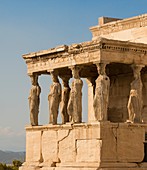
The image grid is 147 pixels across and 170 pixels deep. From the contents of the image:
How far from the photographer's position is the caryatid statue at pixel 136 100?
18.6 metres

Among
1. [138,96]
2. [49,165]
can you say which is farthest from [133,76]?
[49,165]

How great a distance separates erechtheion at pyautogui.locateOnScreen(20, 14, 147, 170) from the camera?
1809 centimetres

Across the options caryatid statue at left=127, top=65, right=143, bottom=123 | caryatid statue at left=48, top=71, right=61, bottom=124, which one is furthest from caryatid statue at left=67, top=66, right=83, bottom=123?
caryatid statue at left=127, top=65, right=143, bottom=123

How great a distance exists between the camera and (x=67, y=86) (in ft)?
68.1

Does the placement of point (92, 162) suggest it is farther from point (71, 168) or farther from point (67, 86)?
point (67, 86)

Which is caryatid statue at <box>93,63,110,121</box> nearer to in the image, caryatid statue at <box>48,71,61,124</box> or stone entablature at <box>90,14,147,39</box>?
caryatid statue at <box>48,71,61,124</box>

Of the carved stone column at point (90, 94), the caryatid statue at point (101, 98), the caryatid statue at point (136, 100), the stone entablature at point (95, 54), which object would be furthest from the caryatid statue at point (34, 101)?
the caryatid statue at point (136, 100)

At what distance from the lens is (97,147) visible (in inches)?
706

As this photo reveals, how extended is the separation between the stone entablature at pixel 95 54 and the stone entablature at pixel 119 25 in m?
1.49

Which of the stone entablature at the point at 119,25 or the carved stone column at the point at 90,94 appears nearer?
the stone entablature at the point at 119,25

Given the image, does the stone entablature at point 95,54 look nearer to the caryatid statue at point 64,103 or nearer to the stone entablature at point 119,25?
the caryatid statue at point 64,103

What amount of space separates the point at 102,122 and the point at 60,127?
1.88 meters

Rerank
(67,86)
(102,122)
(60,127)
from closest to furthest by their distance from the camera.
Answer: (102,122)
(60,127)
(67,86)

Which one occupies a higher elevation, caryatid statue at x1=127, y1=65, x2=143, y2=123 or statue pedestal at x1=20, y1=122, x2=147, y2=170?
caryatid statue at x1=127, y1=65, x2=143, y2=123
